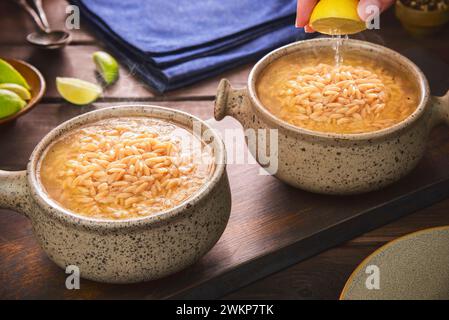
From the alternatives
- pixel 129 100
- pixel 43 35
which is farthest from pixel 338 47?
pixel 43 35

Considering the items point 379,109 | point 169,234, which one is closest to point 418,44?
point 379,109

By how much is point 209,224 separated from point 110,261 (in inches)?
6.4

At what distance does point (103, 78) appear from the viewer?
1.69 meters

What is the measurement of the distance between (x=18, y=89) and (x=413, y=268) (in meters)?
0.94

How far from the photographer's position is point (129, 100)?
5.34 ft

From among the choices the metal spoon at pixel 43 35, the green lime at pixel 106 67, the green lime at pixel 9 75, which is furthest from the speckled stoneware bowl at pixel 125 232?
the metal spoon at pixel 43 35

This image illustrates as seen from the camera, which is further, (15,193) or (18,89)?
(18,89)

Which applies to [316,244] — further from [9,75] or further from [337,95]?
[9,75]

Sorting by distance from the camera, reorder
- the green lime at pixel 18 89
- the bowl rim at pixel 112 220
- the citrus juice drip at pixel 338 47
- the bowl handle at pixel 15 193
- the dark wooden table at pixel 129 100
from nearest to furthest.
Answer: the bowl rim at pixel 112 220 → the bowl handle at pixel 15 193 → the dark wooden table at pixel 129 100 → the citrus juice drip at pixel 338 47 → the green lime at pixel 18 89

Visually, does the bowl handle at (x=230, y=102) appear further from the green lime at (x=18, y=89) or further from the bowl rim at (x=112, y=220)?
the green lime at (x=18, y=89)

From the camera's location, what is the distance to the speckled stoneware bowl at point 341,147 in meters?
1.14

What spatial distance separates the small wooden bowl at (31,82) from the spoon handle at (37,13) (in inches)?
10.7

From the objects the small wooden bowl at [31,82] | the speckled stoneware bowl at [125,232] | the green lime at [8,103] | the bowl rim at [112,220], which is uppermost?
the bowl rim at [112,220]

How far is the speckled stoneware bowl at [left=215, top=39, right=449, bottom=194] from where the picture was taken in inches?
44.9
